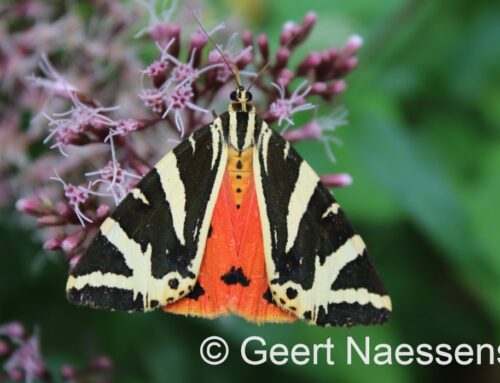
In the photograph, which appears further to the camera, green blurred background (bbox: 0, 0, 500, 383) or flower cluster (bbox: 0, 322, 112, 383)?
green blurred background (bbox: 0, 0, 500, 383)

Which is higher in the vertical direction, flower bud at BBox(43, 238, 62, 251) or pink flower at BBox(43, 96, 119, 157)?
pink flower at BBox(43, 96, 119, 157)

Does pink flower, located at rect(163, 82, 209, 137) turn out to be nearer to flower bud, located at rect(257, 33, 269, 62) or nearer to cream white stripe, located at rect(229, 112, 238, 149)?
cream white stripe, located at rect(229, 112, 238, 149)

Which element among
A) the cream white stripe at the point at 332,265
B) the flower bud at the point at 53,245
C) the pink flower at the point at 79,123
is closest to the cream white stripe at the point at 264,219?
the cream white stripe at the point at 332,265

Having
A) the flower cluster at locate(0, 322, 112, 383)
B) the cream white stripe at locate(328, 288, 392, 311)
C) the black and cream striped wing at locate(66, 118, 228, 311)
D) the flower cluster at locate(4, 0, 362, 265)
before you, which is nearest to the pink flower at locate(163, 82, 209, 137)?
the flower cluster at locate(4, 0, 362, 265)

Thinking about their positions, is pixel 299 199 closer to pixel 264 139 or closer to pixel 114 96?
pixel 264 139

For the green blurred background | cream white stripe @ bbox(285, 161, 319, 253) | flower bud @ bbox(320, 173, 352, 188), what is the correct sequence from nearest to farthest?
1. cream white stripe @ bbox(285, 161, 319, 253)
2. flower bud @ bbox(320, 173, 352, 188)
3. the green blurred background

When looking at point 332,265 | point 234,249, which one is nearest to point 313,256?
point 332,265

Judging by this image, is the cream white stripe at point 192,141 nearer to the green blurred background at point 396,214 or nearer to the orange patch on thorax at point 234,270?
the orange patch on thorax at point 234,270

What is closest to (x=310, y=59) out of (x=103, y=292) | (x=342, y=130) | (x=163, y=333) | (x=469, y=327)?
(x=342, y=130)
